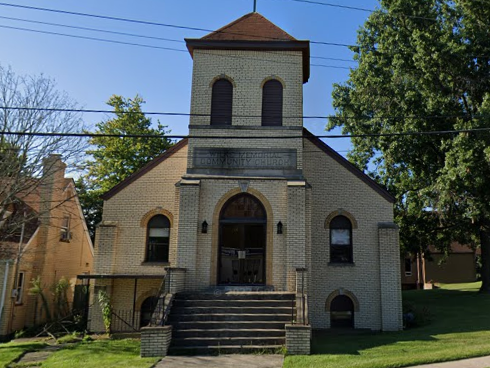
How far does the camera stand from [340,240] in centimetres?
1744

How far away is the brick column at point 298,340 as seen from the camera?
11.3 metres

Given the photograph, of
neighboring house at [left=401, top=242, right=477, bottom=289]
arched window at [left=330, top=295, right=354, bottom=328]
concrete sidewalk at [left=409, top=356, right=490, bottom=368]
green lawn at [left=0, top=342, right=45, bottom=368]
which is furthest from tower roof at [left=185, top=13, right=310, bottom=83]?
neighboring house at [left=401, top=242, right=477, bottom=289]

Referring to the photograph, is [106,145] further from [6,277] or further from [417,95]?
[417,95]

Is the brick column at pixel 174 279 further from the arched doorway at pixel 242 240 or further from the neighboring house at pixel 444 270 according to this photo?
the neighboring house at pixel 444 270

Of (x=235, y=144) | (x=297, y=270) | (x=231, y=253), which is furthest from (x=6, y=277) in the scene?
(x=297, y=270)

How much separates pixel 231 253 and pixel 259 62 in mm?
7034

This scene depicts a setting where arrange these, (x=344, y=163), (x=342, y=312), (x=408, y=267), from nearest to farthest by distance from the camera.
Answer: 1. (x=342, y=312)
2. (x=344, y=163)
3. (x=408, y=267)

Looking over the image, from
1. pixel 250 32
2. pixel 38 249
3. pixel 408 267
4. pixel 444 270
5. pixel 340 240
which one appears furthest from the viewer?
pixel 408 267

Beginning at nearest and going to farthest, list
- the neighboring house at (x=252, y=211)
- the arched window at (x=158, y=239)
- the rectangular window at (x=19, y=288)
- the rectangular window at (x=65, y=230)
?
the neighboring house at (x=252, y=211) → the arched window at (x=158, y=239) → the rectangular window at (x=19, y=288) → the rectangular window at (x=65, y=230)

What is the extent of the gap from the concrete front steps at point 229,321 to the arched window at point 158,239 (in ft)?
12.2

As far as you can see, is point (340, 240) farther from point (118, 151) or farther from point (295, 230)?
point (118, 151)

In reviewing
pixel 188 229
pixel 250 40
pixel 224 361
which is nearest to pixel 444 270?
pixel 250 40

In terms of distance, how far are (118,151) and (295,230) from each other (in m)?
18.0

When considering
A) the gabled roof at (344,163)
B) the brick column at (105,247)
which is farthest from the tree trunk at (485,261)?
the brick column at (105,247)
